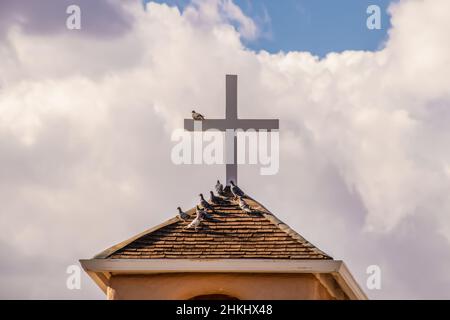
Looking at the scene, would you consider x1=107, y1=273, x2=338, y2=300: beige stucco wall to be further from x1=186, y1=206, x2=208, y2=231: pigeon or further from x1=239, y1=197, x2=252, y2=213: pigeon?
x1=239, y1=197, x2=252, y2=213: pigeon

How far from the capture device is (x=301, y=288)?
64.1ft

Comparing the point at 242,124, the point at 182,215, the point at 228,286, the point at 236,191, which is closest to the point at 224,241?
the point at 228,286

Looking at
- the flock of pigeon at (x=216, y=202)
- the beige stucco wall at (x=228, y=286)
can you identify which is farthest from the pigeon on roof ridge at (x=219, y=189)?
the beige stucco wall at (x=228, y=286)

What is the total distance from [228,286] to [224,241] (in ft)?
2.30

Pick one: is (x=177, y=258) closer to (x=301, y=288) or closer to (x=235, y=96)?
(x=301, y=288)

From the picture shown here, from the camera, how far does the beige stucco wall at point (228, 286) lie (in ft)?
64.1

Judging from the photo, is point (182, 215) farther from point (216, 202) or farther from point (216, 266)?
point (216, 266)

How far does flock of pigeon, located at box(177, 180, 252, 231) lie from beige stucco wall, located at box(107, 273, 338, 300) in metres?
0.88

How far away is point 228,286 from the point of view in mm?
19594

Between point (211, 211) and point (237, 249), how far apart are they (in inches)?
40.9

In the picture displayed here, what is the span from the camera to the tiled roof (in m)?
19.7

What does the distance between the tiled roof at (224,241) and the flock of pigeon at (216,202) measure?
0.22ft

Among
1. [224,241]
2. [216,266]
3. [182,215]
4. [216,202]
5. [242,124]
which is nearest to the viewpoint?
[216,266]
